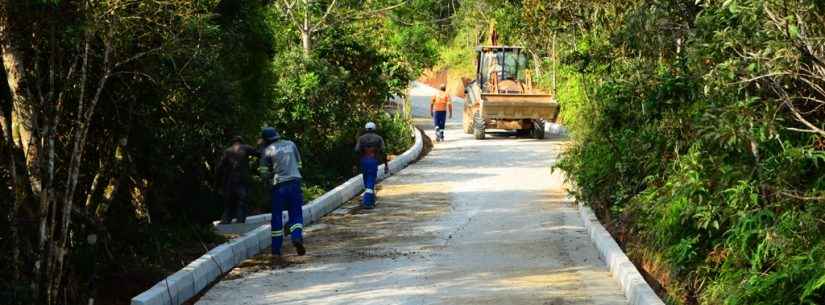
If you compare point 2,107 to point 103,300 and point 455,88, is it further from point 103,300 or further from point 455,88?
point 455,88

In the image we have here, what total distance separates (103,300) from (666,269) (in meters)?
5.17

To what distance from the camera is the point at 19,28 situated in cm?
899

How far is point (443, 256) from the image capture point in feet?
40.5

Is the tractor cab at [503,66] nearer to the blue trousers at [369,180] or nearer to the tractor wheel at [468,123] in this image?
the tractor wheel at [468,123]

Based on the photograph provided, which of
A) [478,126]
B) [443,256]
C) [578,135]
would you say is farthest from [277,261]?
[478,126]

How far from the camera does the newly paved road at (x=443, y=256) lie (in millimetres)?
10148

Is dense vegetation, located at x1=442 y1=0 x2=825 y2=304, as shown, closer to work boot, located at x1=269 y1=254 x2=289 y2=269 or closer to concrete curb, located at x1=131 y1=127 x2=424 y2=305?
work boot, located at x1=269 y1=254 x2=289 y2=269

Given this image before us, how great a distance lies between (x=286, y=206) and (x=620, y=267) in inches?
154

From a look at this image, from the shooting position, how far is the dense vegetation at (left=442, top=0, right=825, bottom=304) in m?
8.06

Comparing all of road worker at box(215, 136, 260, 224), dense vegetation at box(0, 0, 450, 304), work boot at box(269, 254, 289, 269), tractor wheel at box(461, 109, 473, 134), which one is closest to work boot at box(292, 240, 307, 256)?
work boot at box(269, 254, 289, 269)

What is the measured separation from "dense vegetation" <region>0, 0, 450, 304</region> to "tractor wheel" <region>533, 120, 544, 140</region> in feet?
56.2

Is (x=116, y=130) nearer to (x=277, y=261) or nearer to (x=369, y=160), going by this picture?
(x=277, y=261)

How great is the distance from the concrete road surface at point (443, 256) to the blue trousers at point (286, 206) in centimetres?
24

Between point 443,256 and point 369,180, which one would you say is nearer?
point 443,256
